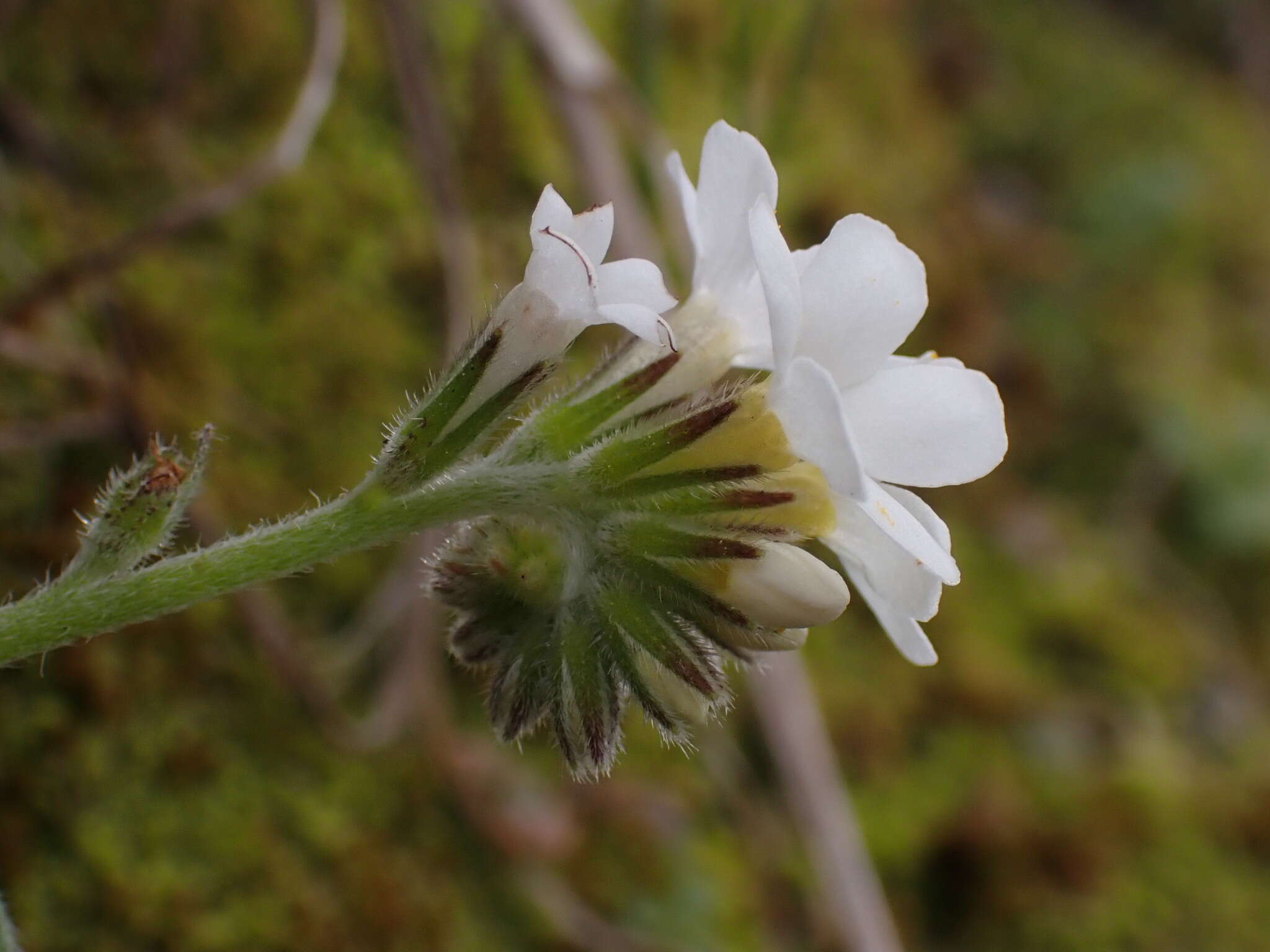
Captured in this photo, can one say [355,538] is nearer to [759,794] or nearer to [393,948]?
[393,948]

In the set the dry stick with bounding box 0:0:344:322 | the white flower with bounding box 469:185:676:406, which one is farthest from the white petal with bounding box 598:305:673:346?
the dry stick with bounding box 0:0:344:322

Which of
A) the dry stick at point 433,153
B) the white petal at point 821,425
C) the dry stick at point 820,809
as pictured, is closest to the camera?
the white petal at point 821,425

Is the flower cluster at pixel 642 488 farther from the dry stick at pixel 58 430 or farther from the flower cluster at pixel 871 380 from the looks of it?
the dry stick at pixel 58 430

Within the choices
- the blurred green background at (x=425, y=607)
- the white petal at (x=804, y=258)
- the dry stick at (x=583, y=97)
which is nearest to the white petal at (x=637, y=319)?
the white petal at (x=804, y=258)

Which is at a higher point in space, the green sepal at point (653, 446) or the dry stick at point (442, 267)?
the dry stick at point (442, 267)

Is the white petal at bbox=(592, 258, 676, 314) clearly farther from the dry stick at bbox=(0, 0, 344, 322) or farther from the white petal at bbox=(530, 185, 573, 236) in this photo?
the dry stick at bbox=(0, 0, 344, 322)

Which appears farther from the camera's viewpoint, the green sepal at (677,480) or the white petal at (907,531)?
the green sepal at (677,480)
